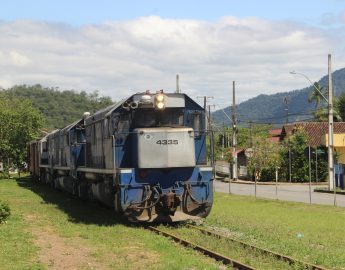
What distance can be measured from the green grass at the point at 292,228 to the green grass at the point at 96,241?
78.3 inches

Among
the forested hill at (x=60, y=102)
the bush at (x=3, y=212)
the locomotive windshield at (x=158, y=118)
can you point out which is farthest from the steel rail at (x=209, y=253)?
the forested hill at (x=60, y=102)

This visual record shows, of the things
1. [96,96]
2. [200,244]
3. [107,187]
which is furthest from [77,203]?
[96,96]

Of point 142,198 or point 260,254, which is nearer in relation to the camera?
point 260,254

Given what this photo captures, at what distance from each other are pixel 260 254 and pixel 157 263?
80.6 inches

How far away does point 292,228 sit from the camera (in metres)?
16.2

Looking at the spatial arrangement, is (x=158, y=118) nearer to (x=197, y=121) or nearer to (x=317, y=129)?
(x=197, y=121)

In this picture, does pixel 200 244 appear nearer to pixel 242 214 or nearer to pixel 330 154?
pixel 242 214

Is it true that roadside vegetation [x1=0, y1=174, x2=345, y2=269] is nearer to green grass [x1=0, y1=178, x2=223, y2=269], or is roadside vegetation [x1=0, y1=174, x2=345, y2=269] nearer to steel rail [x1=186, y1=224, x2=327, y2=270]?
green grass [x1=0, y1=178, x2=223, y2=269]

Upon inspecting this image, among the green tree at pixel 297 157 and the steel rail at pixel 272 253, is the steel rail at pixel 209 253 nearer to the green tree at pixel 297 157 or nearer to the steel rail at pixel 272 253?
the steel rail at pixel 272 253

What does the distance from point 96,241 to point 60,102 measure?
171m

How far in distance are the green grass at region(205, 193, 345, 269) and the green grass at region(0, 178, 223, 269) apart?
1989 millimetres

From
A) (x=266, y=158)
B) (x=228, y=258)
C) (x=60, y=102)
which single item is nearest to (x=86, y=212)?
(x=228, y=258)

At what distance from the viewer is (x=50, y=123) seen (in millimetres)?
148875

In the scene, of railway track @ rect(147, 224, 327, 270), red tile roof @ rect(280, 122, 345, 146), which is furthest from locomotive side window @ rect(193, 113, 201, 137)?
red tile roof @ rect(280, 122, 345, 146)
